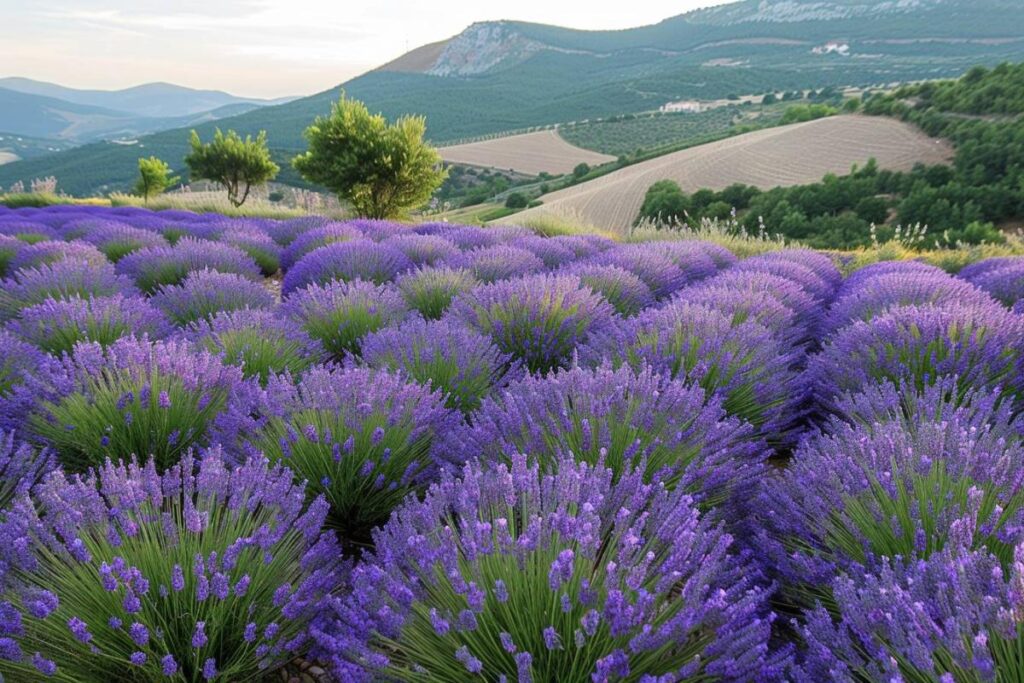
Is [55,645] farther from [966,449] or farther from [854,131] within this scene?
[854,131]

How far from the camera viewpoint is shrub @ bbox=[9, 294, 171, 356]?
121 inches

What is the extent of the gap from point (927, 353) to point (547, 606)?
8.42 ft

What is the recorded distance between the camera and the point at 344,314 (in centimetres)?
366

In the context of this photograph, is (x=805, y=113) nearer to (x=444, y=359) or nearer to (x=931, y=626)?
(x=444, y=359)

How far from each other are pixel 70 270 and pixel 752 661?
498cm

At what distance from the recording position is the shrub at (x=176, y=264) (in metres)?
5.40

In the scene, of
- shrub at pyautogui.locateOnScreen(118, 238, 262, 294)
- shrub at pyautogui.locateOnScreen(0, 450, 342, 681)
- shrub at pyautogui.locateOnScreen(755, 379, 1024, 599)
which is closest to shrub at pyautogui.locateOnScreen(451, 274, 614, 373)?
shrub at pyautogui.locateOnScreen(755, 379, 1024, 599)

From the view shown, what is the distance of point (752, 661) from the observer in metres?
1.20

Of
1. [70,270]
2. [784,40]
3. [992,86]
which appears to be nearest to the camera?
[70,270]

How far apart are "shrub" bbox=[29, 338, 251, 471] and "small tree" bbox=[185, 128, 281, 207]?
28.6 m

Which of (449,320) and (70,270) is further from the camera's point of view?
(70,270)

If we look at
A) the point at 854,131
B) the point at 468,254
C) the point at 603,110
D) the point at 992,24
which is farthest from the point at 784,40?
the point at 468,254

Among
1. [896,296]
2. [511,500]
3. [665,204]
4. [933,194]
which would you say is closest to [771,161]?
[665,204]

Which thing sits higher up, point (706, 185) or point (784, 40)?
point (784, 40)
